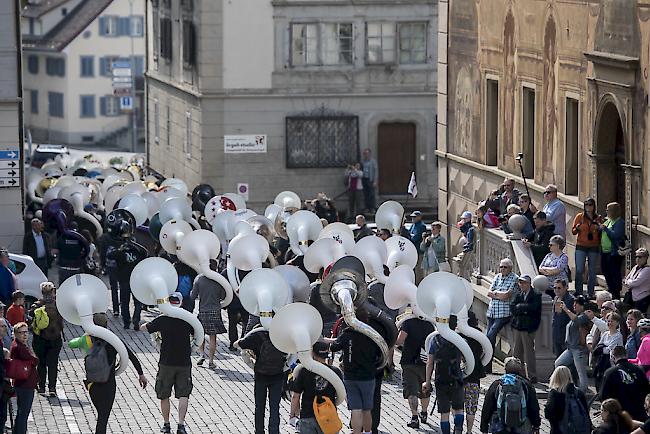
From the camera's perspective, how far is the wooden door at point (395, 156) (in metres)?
50.7

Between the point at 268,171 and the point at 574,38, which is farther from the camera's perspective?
the point at 268,171

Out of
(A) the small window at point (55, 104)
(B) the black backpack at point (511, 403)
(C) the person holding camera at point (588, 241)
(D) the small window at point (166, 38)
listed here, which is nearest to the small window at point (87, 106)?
(A) the small window at point (55, 104)

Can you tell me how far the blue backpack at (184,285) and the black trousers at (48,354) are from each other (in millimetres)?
3751

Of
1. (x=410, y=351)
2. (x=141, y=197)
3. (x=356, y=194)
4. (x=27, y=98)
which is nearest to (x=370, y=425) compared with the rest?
(x=410, y=351)

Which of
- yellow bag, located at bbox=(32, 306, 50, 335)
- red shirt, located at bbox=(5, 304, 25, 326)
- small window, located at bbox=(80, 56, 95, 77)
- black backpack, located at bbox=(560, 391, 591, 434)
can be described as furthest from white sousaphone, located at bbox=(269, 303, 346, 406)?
small window, located at bbox=(80, 56, 95, 77)

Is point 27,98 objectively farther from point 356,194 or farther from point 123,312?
point 123,312

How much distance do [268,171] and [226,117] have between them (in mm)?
1818

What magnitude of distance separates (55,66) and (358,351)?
67.7 meters

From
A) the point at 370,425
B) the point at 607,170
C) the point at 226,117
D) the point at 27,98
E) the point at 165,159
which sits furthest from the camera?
the point at 27,98

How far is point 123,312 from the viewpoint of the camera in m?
29.5

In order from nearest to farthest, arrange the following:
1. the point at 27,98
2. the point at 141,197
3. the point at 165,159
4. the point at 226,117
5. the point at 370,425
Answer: the point at 370,425 → the point at 141,197 → the point at 226,117 → the point at 165,159 → the point at 27,98

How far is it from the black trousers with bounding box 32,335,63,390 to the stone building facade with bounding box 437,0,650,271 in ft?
26.4

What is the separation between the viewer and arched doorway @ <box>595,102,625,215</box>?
27719mm

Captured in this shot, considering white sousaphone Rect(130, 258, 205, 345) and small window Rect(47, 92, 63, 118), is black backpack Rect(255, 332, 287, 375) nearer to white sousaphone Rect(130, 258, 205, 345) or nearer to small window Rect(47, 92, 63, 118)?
white sousaphone Rect(130, 258, 205, 345)
